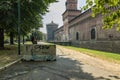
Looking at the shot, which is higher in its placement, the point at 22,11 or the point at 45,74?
the point at 22,11

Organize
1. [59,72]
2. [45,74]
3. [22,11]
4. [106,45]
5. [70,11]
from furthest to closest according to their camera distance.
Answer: [70,11] < [106,45] < [22,11] < [59,72] < [45,74]

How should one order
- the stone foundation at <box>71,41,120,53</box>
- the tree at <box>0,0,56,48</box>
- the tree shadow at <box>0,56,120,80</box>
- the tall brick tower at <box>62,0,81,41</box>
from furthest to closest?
the tall brick tower at <box>62,0,81,41</box>, the stone foundation at <box>71,41,120,53</box>, the tree at <box>0,0,56,48</box>, the tree shadow at <box>0,56,120,80</box>

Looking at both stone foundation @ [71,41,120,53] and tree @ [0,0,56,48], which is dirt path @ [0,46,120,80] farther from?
stone foundation @ [71,41,120,53]

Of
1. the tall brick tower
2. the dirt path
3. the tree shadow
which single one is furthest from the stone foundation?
the tall brick tower

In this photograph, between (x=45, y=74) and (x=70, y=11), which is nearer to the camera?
(x=45, y=74)

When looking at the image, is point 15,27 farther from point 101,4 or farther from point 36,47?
point 101,4

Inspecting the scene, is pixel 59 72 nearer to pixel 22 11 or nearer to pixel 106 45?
pixel 22 11

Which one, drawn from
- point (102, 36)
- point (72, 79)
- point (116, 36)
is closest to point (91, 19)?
point (102, 36)

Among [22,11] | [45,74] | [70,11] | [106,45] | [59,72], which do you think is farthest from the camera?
[70,11]

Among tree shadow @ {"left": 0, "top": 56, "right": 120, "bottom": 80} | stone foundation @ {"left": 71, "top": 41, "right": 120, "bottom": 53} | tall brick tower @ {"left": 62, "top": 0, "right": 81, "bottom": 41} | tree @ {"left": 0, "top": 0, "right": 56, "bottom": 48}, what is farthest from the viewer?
tall brick tower @ {"left": 62, "top": 0, "right": 81, "bottom": 41}

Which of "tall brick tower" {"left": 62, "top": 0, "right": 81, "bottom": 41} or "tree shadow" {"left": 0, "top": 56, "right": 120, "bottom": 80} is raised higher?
"tall brick tower" {"left": 62, "top": 0, "right": 81, "bottom": 41}


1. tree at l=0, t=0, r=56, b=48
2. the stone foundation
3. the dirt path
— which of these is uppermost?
tree at l=0, t=0, r=56, b=48

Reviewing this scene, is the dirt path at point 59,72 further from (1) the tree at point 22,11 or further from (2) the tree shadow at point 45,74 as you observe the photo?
(1) the tree at point 22,11

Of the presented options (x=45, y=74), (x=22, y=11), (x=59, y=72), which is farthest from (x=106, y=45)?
Answer: (x=45, y=74)
